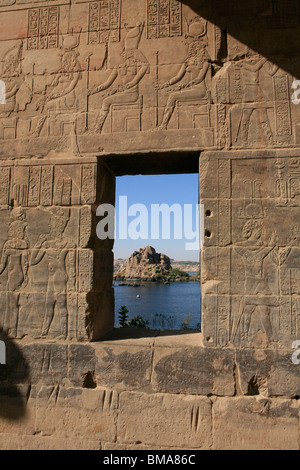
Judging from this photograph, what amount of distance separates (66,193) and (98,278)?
3.18 ft

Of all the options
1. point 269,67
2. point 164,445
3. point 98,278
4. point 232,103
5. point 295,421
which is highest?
point 269,67

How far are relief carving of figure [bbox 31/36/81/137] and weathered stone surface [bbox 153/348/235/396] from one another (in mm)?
2754

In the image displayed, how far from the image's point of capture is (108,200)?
158 inches

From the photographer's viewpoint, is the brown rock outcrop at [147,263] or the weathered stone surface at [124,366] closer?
the weathered stone surface at [124,366]

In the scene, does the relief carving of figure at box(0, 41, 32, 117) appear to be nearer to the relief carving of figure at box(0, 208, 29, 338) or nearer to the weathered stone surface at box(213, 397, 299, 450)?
the relief carving of figure at box(0, 208, 29, 338)

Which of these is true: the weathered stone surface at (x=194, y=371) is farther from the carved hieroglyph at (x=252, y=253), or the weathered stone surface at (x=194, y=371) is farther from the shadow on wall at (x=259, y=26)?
the shadow on wall at (x=259, y=26)

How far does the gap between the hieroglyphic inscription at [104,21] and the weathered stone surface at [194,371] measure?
3370 mm

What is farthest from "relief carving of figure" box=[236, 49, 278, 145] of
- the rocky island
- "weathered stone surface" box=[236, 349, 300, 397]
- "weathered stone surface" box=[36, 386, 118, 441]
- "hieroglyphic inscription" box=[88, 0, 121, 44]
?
the rocky island

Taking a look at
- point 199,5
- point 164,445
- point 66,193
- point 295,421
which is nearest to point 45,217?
point 66,193

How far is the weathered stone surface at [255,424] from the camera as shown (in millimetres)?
3035

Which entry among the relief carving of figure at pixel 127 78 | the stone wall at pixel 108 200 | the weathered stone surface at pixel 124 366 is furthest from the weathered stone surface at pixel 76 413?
the relief carving of figure at pixel 127 78

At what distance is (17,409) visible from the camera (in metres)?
3.44

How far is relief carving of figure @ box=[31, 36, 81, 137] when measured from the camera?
3748 millimetres

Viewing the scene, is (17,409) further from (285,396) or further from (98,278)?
(285,396)
